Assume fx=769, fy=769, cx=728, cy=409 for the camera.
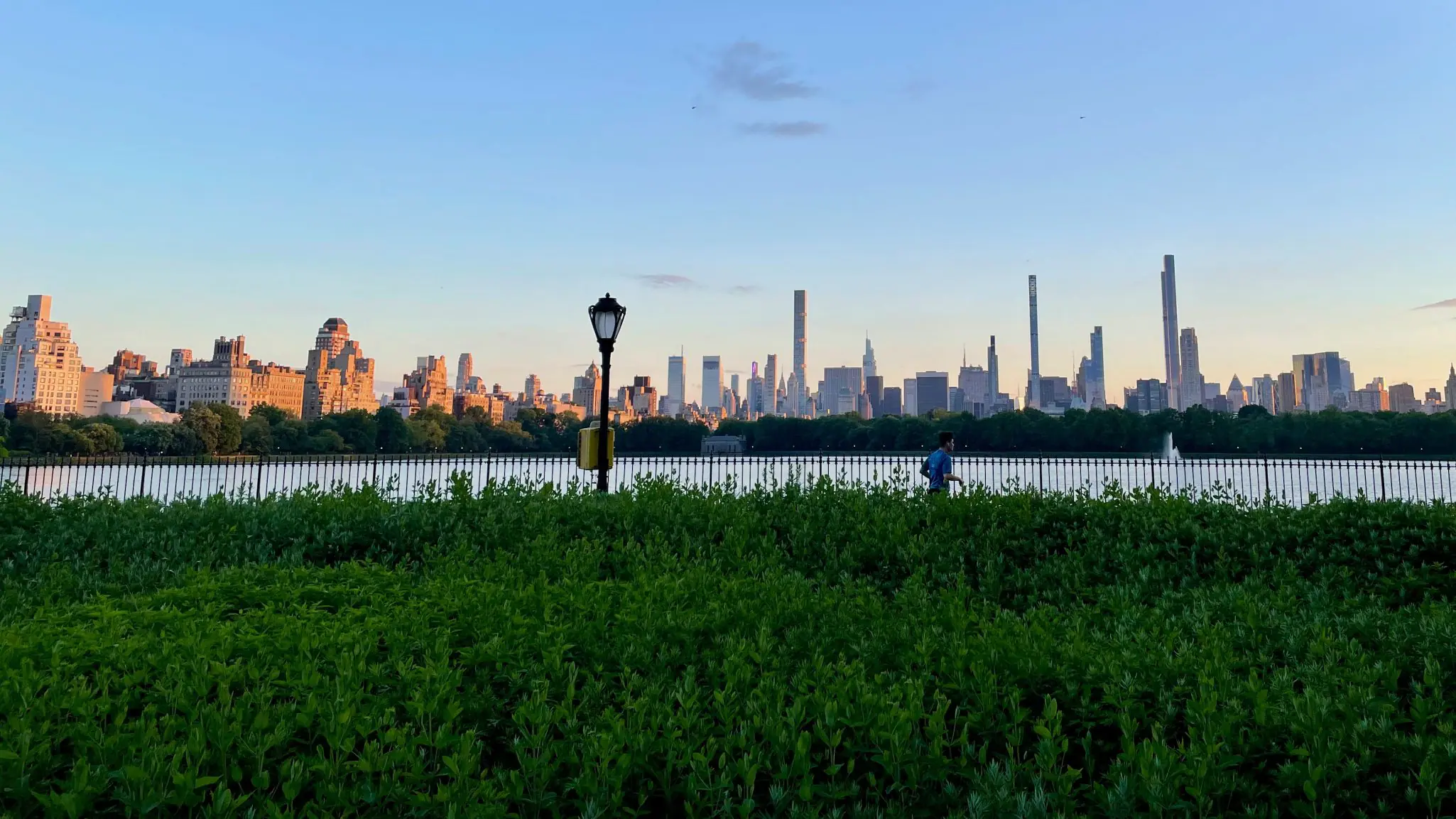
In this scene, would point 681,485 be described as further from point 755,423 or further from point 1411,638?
point 755,423

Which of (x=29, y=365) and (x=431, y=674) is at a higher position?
(x=29, y=365)

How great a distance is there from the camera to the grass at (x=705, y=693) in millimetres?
2541

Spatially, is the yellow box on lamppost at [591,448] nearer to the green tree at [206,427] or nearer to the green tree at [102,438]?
the green tree at [102,438]

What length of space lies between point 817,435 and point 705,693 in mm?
111210

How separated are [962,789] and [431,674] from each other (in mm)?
2143

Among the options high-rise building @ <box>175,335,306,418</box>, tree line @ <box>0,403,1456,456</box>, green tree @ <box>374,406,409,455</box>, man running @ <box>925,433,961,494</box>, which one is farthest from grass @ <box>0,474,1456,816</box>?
high-rise building @ <box>175,335,306,418</box>

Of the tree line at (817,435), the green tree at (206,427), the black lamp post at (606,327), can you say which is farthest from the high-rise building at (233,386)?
the black lamp post at (606,327)

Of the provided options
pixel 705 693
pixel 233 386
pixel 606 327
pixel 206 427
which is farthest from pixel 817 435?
pixel 233 386

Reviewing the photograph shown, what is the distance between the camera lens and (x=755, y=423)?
392 ft

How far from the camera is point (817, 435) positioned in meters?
114

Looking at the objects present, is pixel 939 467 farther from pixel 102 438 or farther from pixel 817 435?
pixel 817 435

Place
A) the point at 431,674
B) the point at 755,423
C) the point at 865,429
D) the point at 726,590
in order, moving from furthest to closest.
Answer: the point at 755,423, the point at 865,429, the point at 726,590, the point at 431,674

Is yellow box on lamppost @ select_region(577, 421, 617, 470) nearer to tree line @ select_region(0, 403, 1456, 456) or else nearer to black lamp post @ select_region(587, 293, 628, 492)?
black lamp post @ select_region(587, 293, 628, 492)

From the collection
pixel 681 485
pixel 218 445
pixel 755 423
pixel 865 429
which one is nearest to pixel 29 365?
pixel 218 445
